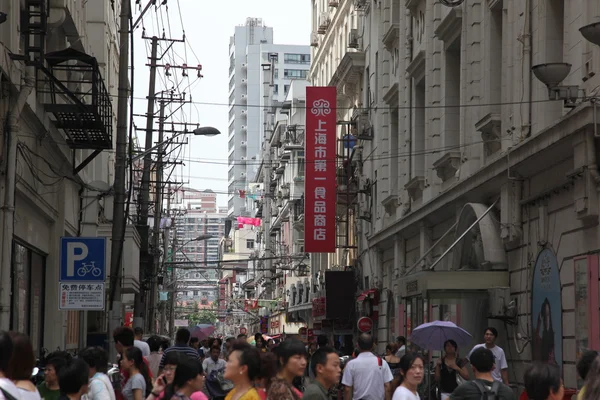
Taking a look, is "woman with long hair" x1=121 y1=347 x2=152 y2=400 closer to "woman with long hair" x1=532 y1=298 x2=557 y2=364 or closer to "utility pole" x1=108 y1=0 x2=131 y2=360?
"woman with long hair" x1=532 y1=298 x2=557 y2=364

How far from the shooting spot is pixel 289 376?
9.08 meters

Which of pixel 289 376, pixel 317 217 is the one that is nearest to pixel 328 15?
pixel 317 217

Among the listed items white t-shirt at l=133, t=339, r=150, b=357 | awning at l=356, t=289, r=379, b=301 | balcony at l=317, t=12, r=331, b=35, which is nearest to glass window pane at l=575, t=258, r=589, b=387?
→ white t-shirt at l=133, t=339, r=150, b=357

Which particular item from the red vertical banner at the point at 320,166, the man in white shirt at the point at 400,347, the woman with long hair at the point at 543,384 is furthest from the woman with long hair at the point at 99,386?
the red vertical banner at the point at 320,166

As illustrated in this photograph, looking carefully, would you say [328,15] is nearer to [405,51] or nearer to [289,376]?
[405,51]

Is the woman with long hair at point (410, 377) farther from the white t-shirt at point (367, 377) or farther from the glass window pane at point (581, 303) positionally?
the glass window pane at point (581, 303)

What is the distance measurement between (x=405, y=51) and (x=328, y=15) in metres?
25.2

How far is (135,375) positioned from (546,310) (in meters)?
9.28

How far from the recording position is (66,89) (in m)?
21.6

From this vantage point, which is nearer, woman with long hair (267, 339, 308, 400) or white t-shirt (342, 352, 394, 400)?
woman with long hair (267, 339, 308, 400)

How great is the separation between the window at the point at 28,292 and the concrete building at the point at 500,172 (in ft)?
24.8

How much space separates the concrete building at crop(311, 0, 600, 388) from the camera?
17.5 metres

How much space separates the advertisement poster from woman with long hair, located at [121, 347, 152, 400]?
8.40 m

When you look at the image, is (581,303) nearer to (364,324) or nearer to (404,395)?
(404,395)
